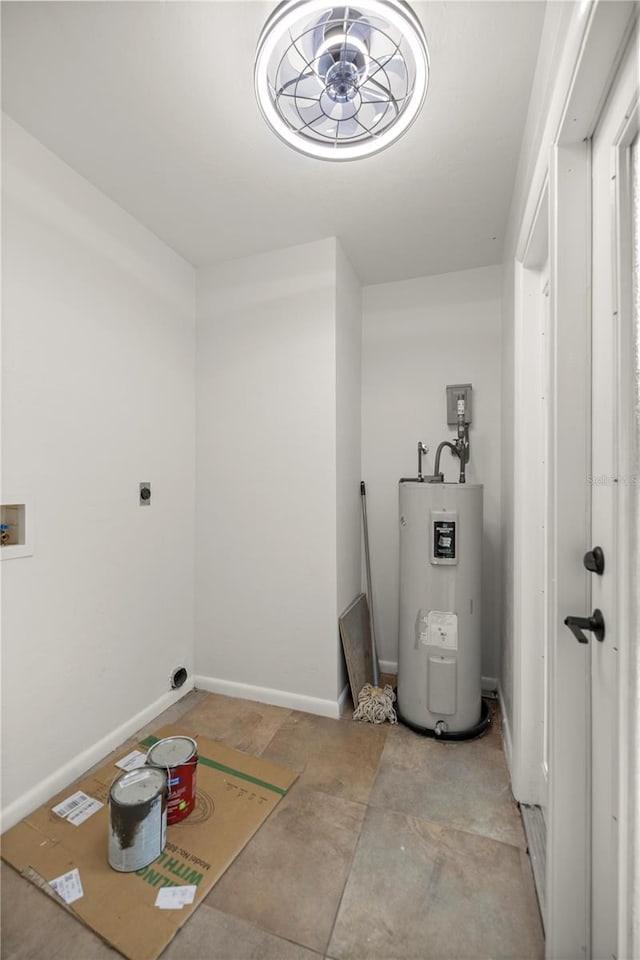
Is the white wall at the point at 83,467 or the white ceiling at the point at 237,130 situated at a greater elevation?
the white ceiling at the point at 237,130

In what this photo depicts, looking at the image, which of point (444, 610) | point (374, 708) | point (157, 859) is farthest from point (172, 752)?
point (444, 610)

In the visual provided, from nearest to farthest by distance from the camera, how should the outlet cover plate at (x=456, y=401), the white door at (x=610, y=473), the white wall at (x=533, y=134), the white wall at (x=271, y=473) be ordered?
the white door at (x=610, y=473)
the white wall at (x=533, y=134)
the white wall at (x=271, y=473)
the outlet cover plate at (x=456, y=401)

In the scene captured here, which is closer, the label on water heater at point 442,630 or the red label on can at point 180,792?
the red label on can at point 180,792

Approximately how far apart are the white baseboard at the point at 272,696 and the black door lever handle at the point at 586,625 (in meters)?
1.63

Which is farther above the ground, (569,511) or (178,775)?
(569,511)

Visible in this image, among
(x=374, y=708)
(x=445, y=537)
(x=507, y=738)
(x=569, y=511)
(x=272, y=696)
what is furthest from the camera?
(x=272, y=696)

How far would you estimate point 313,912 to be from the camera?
1.23 m

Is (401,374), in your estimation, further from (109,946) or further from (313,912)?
(109,946)

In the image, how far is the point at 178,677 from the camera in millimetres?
2463

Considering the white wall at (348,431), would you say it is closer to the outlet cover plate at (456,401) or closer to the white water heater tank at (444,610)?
the white water heater tank at (444,610)

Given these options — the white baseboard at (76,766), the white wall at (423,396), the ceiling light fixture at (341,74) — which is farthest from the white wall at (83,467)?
the white wall at (423,396)

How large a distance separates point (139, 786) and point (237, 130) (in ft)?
7.97

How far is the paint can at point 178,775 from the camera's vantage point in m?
1.54

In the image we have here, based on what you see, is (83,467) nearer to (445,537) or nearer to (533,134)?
(445,537)
